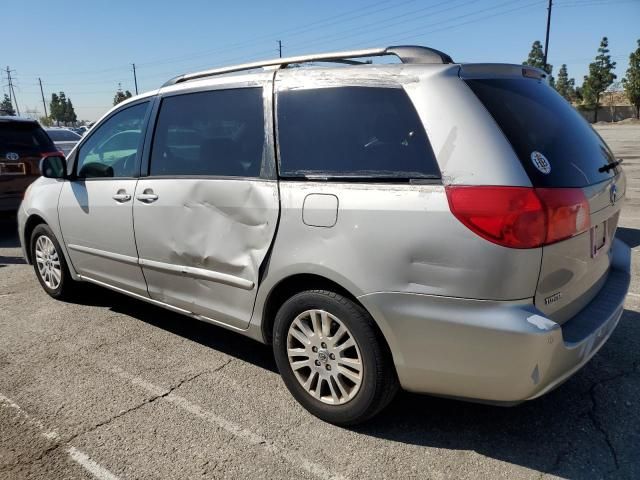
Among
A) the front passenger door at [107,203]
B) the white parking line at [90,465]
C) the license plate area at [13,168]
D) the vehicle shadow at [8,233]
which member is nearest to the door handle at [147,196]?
the front passenger door at [107,203]

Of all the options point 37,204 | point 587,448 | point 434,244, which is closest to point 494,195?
point 434,244

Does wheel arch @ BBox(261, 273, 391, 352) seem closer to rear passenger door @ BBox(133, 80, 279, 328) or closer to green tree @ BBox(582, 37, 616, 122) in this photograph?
rear passenger door @ BBox(133, 80, 279, 328)

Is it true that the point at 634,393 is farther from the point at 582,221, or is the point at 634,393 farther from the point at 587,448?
the point at 582,221

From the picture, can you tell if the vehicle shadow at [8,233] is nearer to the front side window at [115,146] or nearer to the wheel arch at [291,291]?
the front side window at [115,146]

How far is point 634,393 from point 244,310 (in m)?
2.29

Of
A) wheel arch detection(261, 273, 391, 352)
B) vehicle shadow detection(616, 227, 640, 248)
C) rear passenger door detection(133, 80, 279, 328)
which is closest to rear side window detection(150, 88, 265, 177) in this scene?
rear passenger door detection(133, 80, 279, 328)

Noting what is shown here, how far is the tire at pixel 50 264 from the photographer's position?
15.7ft

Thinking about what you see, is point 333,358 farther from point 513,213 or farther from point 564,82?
point 564,82

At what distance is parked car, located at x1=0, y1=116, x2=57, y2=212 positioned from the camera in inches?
302

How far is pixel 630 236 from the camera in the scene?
648cm

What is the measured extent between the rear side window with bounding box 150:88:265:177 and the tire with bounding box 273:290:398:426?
2.83 ft

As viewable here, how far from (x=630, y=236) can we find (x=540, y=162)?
200 inches

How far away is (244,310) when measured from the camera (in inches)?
123

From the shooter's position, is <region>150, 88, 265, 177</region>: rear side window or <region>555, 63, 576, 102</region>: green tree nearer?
<region>150, 88, 265, 177</region>: rear side window
